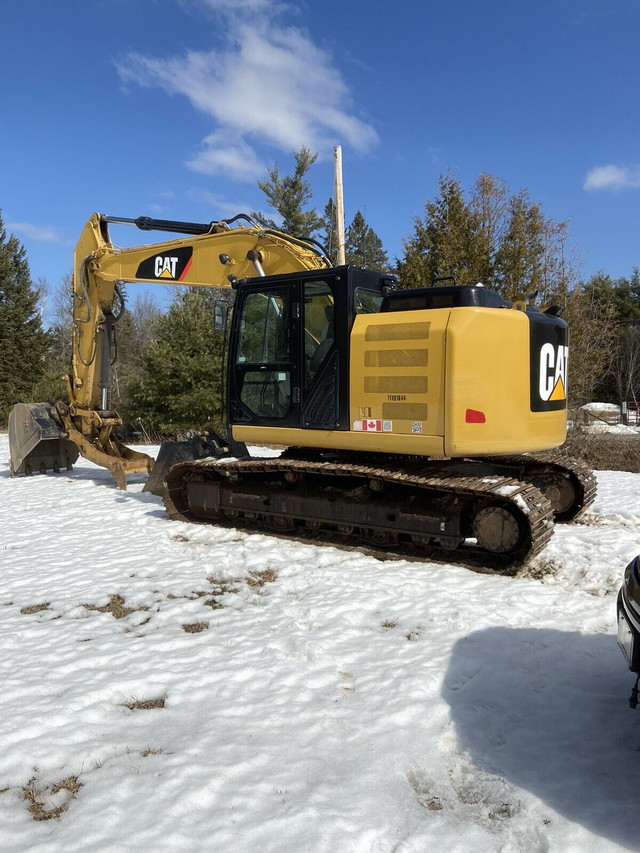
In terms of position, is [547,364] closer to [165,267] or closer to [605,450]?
[165,267]

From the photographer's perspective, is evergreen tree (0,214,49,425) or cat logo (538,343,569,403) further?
evergreen tree (0,214,49,425)

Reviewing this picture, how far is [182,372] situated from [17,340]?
19.2 m

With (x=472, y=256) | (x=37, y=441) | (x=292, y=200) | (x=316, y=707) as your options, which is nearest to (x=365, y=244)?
(x=292, y=200)

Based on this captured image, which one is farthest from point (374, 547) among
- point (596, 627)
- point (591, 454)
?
point (591, 454)

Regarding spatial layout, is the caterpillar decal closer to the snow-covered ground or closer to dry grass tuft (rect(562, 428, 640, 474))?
the snow-covered ground

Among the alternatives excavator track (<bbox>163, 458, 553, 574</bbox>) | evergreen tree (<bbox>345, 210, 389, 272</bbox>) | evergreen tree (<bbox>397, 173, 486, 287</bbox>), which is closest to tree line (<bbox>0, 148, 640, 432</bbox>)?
evergreen tree (<bbox>397, 173, 486, 287</bbox>)

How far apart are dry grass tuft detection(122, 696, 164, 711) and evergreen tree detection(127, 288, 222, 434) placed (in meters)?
15.1

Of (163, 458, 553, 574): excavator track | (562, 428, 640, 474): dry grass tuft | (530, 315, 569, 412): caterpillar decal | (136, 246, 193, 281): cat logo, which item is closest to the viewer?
(163, 458, 553, 574): excavator track

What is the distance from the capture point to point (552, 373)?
19.8 ft

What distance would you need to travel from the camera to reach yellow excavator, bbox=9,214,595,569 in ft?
18.1

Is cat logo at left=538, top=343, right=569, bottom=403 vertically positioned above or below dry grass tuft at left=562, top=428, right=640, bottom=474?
above

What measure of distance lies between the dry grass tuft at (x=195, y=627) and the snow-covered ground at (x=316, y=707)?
0.02 metres

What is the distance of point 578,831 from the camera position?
2445 mm

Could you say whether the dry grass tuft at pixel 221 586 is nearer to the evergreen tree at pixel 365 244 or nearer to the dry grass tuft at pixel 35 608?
the dry grass tuft at pixel 35 608
